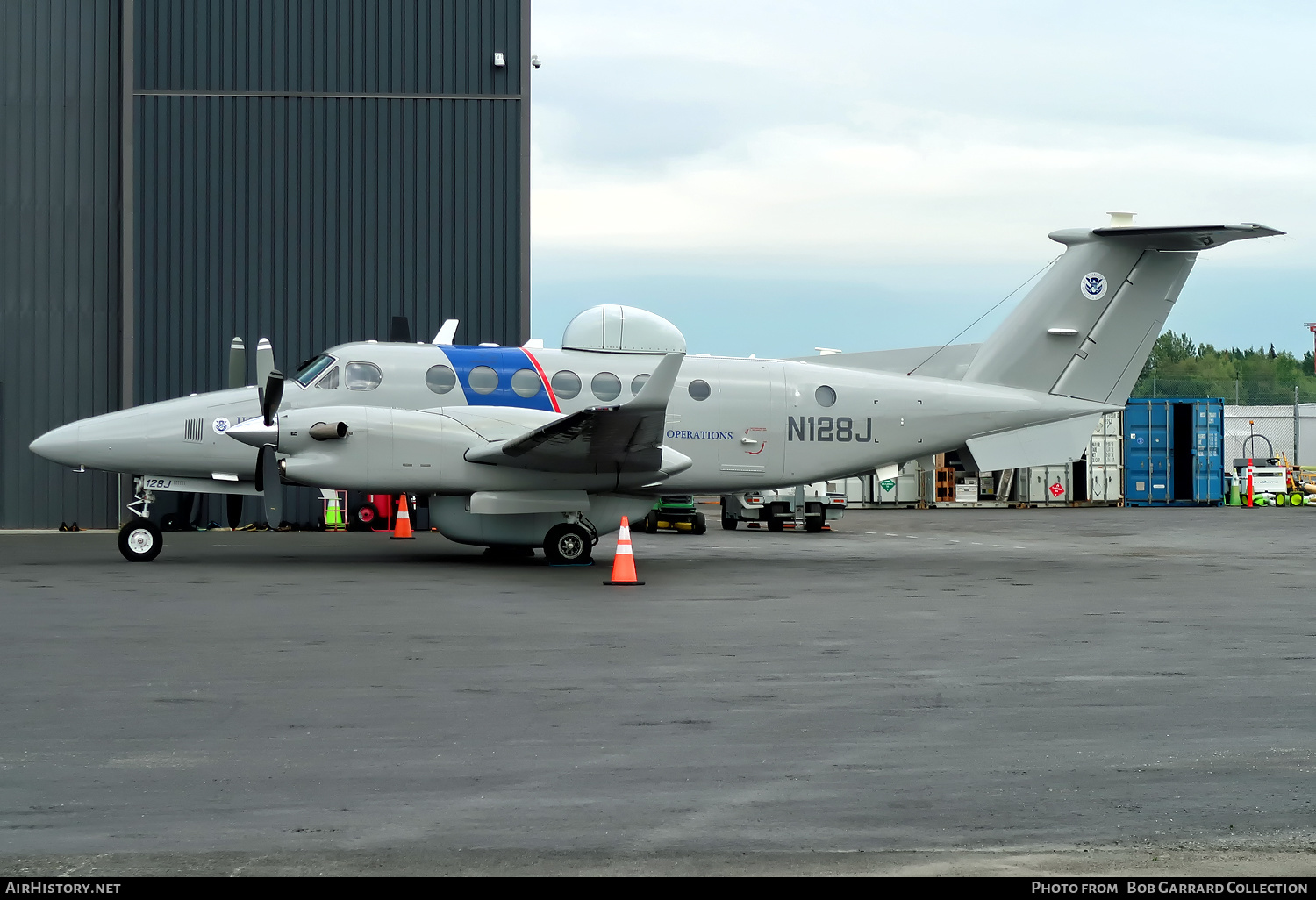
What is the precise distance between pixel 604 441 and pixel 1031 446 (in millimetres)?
7181

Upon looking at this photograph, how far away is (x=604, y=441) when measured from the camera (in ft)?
52.7

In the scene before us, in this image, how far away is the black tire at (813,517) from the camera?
85.1ft

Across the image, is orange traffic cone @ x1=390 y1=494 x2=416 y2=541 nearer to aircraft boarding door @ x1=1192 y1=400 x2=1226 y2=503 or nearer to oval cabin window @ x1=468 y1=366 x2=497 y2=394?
oval cabin window @ x1=468 y1=366 x2=497 y2=394

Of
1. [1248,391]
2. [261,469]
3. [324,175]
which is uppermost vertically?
[324,175]

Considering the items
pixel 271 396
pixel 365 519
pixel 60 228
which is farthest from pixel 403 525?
pixel 60 228

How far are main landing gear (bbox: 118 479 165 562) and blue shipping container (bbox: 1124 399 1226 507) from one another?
31576 millimetres

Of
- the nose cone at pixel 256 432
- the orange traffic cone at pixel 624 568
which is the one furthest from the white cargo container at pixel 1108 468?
the nose cone at pixel 256 432

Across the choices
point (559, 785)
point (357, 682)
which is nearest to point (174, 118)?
point (357, 682)

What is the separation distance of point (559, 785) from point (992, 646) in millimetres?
5245

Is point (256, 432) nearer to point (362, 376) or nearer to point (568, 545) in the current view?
point (362, 376)

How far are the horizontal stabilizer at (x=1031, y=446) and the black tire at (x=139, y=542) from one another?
12.0 metres

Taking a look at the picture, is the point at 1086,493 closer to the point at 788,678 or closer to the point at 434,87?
the point at 434,87

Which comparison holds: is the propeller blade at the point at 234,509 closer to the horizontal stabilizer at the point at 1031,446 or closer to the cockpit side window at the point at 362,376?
the cockpit side window at the point at 362,376

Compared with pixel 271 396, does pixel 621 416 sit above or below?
below
